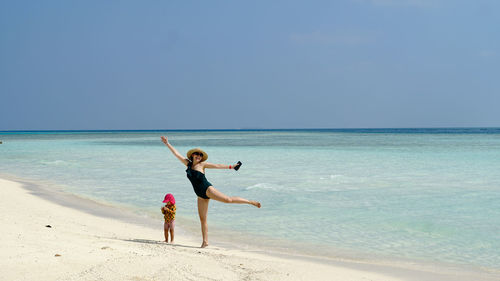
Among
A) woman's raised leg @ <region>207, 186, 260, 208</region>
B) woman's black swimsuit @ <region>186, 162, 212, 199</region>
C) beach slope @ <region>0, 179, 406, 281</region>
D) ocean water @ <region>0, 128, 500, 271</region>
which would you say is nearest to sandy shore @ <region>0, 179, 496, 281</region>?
beach slope @ <region>0, 179, 406, 281</region>

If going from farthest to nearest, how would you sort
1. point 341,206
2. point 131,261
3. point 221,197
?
point 341,206 < point 221,197 < point 131,261

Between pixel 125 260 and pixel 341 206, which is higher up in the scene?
pixel 125 260

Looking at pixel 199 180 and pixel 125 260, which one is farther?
pixel 199 180

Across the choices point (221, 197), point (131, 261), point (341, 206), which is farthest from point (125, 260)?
point (341, 206)

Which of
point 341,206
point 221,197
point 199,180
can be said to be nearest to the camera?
point 221,197

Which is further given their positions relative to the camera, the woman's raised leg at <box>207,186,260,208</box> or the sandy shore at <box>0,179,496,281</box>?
the woman's raised leg at <box>207,186,260,208</box>

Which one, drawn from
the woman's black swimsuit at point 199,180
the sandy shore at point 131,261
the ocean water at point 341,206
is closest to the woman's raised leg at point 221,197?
the woman's black swimsuit at point 199,180

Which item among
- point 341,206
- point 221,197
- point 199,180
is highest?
point 199,180

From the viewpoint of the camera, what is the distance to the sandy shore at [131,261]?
4645 millimetres

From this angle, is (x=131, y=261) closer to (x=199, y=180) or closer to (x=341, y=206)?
(x=199, y=180)

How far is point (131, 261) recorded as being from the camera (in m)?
5.09

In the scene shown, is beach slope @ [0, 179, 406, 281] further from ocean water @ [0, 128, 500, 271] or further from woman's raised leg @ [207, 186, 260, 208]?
ocean water @ [0, 128, 500, 271]

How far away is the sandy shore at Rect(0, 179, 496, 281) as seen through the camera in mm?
4645

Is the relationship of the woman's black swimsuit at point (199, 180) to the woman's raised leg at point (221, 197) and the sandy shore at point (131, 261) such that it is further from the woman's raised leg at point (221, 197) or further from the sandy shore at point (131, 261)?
the sandy shore at point (131, 261)
